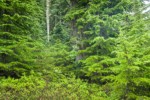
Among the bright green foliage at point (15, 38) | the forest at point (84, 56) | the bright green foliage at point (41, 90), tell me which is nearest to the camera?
the forest at point (84, 56)

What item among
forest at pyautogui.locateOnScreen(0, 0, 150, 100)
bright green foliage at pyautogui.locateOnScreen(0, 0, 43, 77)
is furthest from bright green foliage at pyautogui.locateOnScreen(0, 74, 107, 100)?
bright green foliage at pyautogui.locateOnScreen(0, 0, 43, 77)

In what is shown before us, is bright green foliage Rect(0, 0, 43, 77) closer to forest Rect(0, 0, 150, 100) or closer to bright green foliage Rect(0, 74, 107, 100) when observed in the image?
forest Rect(0, 0, 150, 100)

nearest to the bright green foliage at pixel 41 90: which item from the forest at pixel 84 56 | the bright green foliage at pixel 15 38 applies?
the forest at pixel 84 56

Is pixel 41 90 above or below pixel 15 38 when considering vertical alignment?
below

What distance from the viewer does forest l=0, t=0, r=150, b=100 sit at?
22.8 feet

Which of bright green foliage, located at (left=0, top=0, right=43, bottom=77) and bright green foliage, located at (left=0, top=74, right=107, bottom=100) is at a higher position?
bright green foliage, located at (left=0, top=0, right=43, bottom=77)

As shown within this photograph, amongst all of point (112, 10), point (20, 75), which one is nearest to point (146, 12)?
point (112, 10)

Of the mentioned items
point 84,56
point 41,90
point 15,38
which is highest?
point 15,38

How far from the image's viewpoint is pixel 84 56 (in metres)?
11.6

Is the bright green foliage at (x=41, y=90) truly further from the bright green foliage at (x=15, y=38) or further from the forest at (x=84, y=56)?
the bright green foliage at (x=15, y=38)

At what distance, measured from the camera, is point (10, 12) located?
9836mm

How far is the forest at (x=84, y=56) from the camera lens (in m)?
6.94

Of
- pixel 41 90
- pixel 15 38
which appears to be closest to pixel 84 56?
pixel 15 38

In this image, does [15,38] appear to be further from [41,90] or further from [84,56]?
[84,56]
